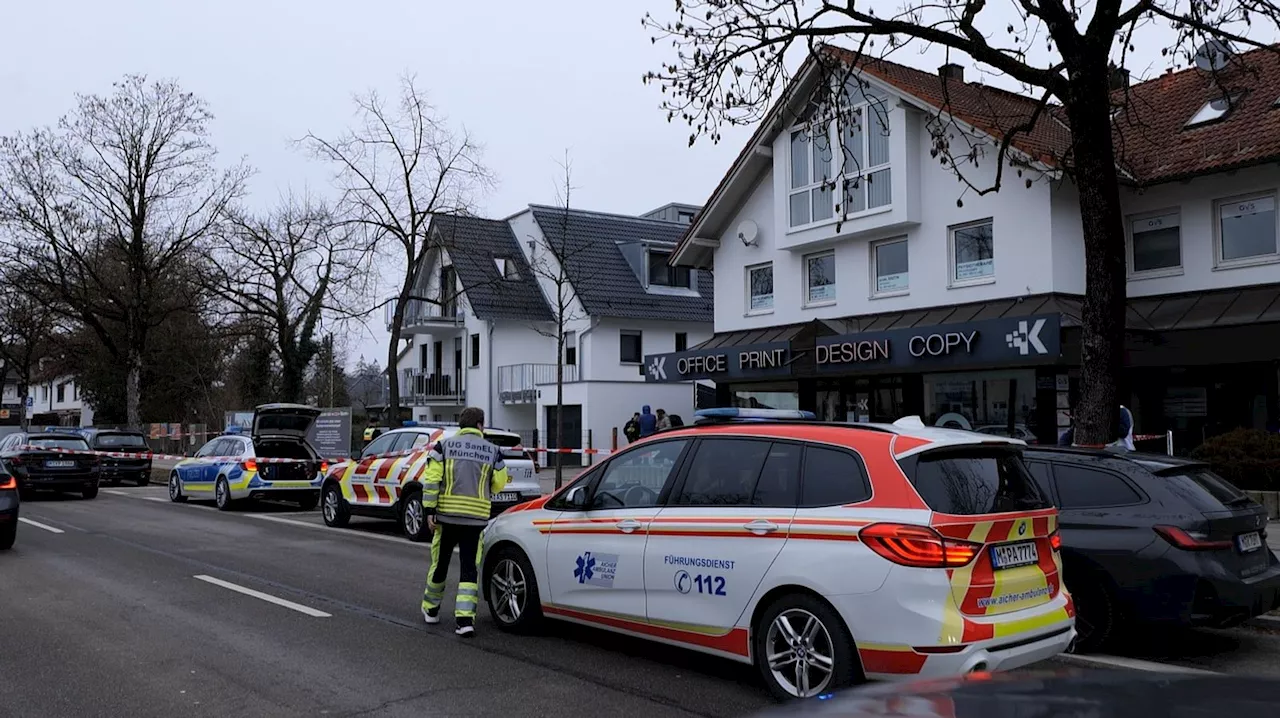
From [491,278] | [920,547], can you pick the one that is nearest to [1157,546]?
[920,547]

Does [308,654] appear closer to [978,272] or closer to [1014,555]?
[1014,555]

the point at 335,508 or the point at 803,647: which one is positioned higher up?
the point at 803,647

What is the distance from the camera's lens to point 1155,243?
19953mm

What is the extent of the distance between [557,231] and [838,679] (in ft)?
107

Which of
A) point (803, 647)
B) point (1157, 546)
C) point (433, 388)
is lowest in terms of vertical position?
point (803, 647)

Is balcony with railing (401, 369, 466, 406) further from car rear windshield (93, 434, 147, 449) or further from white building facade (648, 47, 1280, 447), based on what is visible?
A: white building facade (648, 47, 1280, 447)

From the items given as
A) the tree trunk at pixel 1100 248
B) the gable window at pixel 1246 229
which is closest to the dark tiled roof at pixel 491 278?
the gable window at pixel 1246 229

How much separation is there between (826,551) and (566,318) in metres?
28.7

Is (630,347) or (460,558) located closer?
(460,558)

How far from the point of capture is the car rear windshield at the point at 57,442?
2267 centimetres

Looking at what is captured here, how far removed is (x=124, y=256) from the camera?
40.7 metres

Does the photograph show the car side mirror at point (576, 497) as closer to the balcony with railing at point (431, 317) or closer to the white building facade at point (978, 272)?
the white building facade at point (978, 272)

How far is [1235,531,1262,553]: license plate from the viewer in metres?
7.46

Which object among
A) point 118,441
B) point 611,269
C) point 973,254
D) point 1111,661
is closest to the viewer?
point 1111,661
